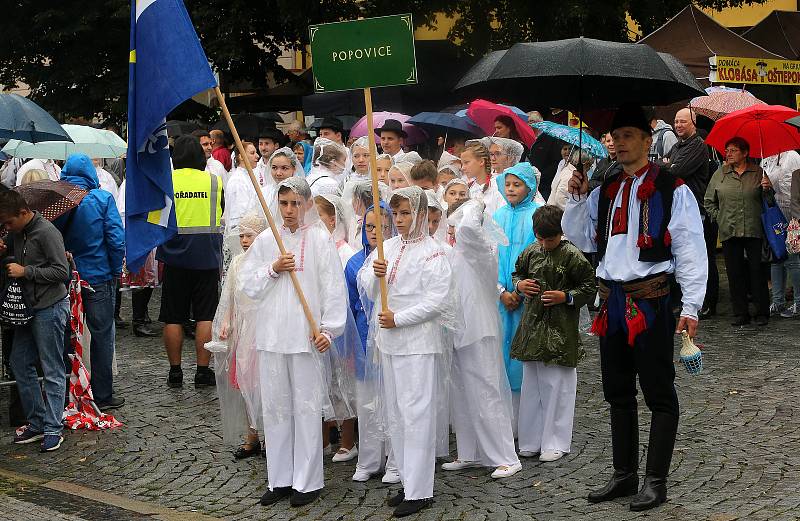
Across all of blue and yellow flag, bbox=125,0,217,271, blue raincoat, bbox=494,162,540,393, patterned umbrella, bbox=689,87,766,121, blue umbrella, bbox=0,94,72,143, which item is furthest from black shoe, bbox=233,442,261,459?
patterned umbrella, bbox=689,87,766,121

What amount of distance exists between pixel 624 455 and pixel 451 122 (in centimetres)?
718

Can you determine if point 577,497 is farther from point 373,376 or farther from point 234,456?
point 234,456

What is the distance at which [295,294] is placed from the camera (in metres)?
7.07

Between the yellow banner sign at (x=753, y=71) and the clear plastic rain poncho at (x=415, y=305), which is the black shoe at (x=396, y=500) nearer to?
the clear plastic rain poncho at (x=415, y=305)

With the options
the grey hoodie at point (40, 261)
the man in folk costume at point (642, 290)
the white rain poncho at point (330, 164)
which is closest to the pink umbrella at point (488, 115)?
the white rain poncho at point (330, 164)

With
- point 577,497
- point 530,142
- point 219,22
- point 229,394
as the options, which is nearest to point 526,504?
point 577,497

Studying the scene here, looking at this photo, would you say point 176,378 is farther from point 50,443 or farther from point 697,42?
point 697,42

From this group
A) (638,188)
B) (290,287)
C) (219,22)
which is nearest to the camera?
(638,188)

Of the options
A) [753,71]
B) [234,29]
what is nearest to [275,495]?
[753,71]

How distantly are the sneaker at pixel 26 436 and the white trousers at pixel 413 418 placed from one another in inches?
123

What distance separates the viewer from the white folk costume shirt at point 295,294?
23.1 feet

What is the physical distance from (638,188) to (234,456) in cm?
326

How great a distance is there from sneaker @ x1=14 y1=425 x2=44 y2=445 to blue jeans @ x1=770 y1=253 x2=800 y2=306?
7776mm

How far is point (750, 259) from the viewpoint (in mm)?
12672
